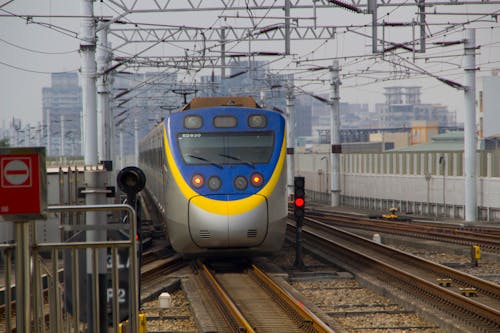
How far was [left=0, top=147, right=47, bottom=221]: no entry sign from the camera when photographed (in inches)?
226

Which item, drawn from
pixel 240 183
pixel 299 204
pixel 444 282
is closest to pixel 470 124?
pixel 299 204

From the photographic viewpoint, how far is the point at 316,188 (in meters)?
56.6

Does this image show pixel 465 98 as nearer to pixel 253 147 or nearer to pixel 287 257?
pixel 287 257

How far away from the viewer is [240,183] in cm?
1723

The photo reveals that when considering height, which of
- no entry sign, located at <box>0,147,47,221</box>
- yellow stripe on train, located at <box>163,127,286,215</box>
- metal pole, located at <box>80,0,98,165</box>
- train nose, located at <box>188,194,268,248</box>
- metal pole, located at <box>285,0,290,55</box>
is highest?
metal pole, located at <box>285,0,290,55</box>

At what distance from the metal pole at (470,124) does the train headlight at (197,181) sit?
637 inches

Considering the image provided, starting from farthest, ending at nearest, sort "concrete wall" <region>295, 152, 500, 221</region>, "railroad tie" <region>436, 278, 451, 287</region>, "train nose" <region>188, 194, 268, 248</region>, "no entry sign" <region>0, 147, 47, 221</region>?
"concrete wall" <region>295, 152, 500, 221</region>, "train nose" <region>188, 194, 268, 248</region>, "railroad tie" <region>436, 278, 451, 287</region>, "no entry sign" <region>0, 147, 47, 221</region>

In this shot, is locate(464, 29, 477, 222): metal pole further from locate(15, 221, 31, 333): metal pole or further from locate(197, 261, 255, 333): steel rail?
locate(15, 221, 31, 333): metal pole

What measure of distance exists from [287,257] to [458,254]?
14.2 ft

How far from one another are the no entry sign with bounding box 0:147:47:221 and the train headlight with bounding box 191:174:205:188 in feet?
37.4

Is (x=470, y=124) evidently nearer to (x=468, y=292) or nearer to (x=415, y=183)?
(x=415, y=183)

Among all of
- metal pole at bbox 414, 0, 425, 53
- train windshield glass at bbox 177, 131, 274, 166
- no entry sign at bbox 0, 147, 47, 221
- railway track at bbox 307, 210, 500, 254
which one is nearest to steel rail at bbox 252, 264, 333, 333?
train windshield glass at bbox 177, 131, 274, 166

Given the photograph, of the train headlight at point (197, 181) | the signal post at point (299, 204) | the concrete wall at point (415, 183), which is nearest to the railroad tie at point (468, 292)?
the signal post at point (299, 204)

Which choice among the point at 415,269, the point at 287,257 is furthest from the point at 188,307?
the point at 287,257
